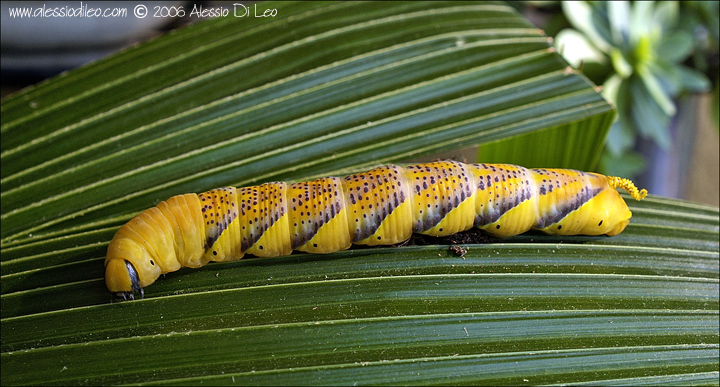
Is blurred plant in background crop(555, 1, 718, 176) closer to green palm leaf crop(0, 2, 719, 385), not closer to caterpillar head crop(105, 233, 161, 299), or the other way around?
green palm leaf crop(0, 2, 719, 385)

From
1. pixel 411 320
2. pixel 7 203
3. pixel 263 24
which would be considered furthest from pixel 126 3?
pixel 411 320

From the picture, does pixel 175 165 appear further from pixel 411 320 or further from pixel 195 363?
pixel 411 320

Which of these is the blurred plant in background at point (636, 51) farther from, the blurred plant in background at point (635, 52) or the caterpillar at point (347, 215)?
the caterpillar at point (347, 215)

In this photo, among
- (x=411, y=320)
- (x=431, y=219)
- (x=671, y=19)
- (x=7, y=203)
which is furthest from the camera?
(x=671, y=19)

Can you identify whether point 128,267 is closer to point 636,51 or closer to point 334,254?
point 334,254

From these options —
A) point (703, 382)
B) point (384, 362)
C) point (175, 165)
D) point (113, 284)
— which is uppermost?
point (175, 165)

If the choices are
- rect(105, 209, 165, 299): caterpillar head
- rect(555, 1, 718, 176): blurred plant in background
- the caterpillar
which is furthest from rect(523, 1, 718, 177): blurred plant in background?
rect(105, 209, 165, 299): caterpillar head

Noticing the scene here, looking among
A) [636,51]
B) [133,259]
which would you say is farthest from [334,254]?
[636,51]
